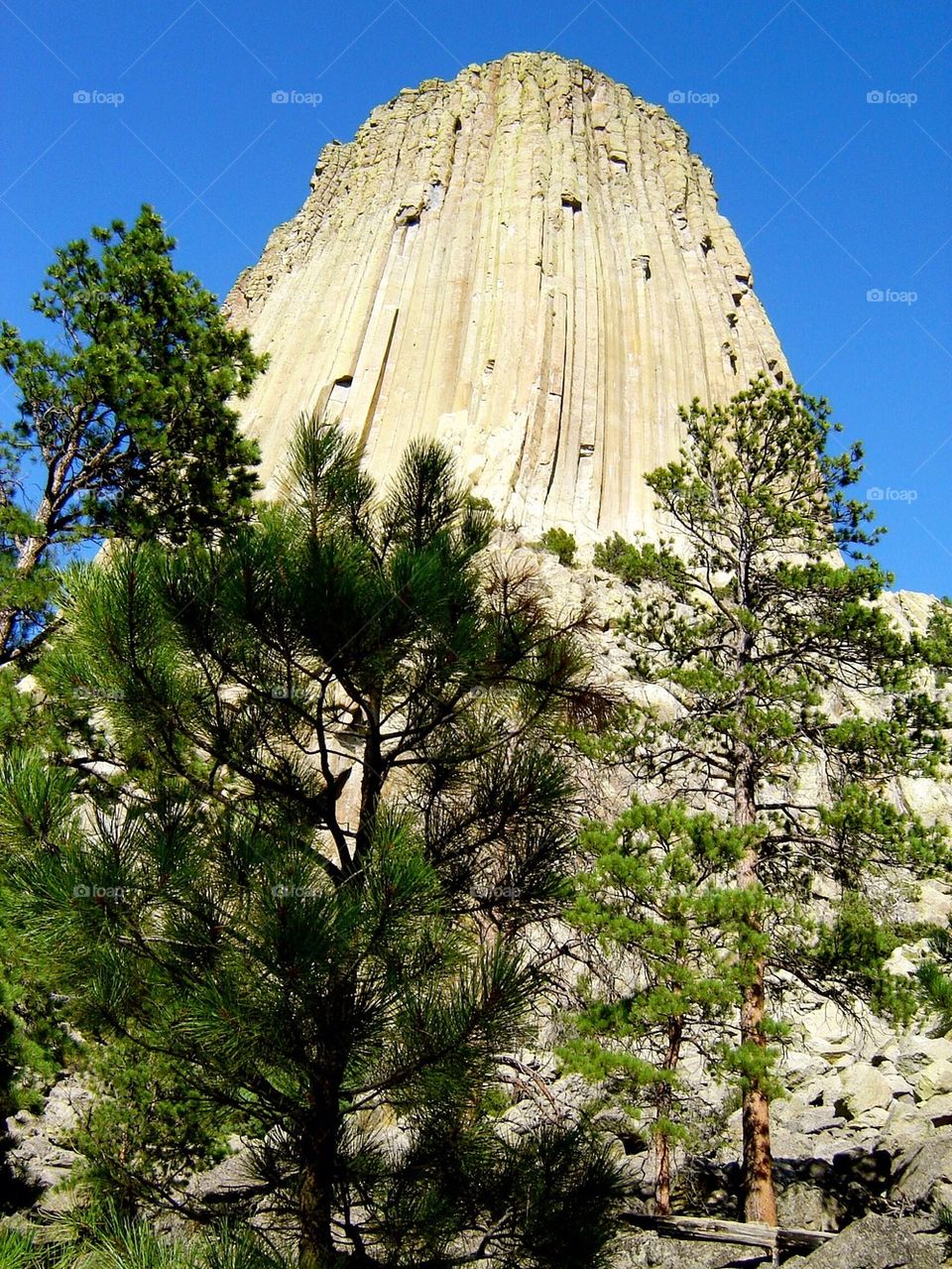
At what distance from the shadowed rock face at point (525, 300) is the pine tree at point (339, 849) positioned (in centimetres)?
2870

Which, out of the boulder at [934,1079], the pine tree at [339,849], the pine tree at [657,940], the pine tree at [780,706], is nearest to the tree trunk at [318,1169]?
the pine tree at [339,849]

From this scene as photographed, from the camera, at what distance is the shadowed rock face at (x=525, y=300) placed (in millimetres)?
36719

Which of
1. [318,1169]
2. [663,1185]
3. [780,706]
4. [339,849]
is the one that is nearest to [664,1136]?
[663,1185]

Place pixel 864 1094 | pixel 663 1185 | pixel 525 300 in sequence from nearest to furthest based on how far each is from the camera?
pixel 663 1185, pixel 864 1094, pixel 525 300

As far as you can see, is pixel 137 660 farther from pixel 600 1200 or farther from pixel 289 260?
pixel 289 260

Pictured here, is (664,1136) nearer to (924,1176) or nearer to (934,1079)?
(924,1176)

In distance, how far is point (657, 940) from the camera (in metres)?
7.43

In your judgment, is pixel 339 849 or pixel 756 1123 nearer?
pixel 339 849

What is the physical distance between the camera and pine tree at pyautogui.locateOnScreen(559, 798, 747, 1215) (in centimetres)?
730

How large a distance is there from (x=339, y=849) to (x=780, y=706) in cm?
667

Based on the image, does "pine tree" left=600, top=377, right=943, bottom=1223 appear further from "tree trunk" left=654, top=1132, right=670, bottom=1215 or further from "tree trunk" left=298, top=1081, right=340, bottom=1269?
"tree trunk" left=298, top=1081, right=340, bottom=1269

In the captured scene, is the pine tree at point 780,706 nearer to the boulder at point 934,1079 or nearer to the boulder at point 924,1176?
the boulder at point 924,1176

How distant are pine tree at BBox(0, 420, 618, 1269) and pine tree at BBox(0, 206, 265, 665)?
4.68 metres

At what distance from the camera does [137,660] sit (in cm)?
416
